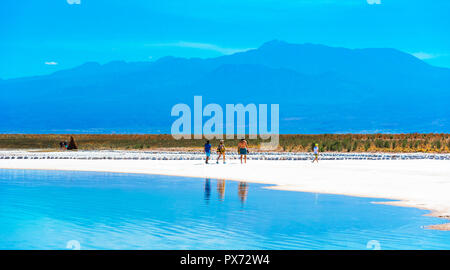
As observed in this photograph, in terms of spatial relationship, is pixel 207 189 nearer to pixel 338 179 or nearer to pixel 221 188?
pixel 221 188

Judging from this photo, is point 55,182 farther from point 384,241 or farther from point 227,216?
point 384,241

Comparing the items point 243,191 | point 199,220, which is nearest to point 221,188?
point 243,191

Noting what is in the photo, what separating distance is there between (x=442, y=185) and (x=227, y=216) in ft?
33.3

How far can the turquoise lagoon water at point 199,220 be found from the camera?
42.1ft

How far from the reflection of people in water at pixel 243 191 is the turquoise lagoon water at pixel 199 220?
3 centimetres

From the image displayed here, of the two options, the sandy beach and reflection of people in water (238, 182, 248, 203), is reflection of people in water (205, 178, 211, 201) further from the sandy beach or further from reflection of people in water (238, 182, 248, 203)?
the sandy beach

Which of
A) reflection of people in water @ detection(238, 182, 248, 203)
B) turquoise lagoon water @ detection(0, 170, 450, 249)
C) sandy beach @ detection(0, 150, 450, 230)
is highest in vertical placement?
sandy beach @ detection(0, 150, 450, 230)

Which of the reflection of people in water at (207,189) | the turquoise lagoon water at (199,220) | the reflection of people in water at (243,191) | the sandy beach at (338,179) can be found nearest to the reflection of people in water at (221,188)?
the turquoise lagoon water at (199,220)

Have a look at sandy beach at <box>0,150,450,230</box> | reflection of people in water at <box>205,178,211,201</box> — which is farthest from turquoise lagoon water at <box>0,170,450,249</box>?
sandy beach at <box>0,150,450,230</box>

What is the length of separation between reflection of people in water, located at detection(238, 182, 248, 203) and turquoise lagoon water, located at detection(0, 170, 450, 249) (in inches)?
1.2

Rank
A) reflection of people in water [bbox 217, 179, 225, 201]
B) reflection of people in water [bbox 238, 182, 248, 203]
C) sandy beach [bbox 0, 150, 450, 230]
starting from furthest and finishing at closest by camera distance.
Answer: reflection of people in water [bbox 217, 179, 225, 201] → reflection of people in water [bbox 238, 182, 248, 203] → sandy beach [bbox 0, 150, 450, 230]

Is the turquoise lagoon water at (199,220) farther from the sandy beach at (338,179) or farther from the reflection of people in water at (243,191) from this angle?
the sandy beach at (338,179)

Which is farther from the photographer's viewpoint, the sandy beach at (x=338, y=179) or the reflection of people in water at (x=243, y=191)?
the reflection of people in water at (x=243, y=191)

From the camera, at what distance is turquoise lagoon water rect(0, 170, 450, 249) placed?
12.8 meters
